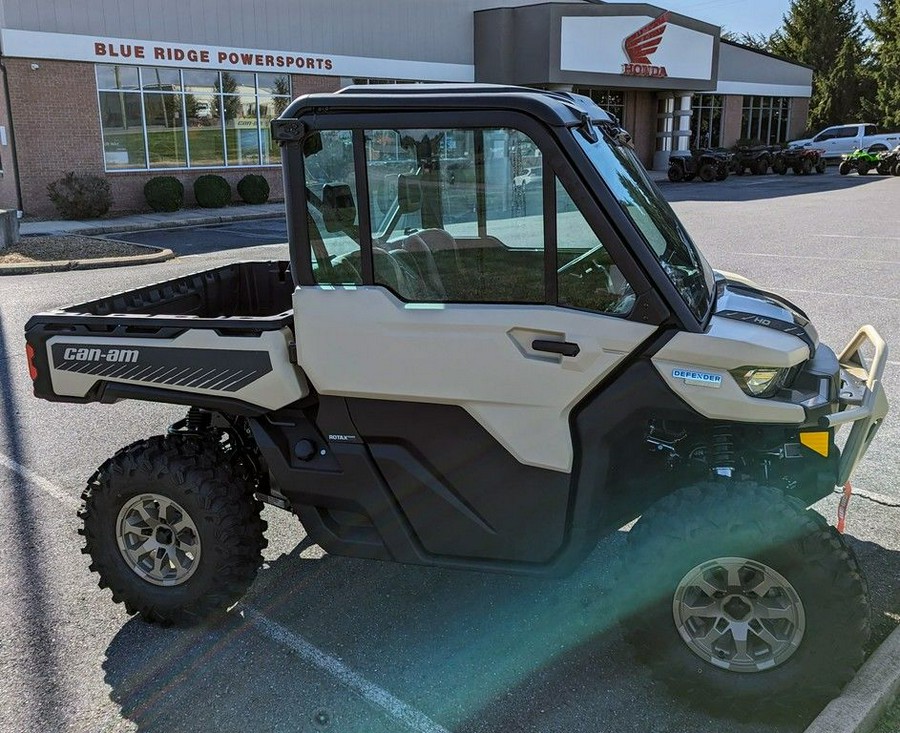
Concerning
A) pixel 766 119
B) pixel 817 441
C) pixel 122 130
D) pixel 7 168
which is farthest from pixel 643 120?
pixel 817 441

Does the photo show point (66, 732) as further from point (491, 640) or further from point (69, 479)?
point (69, 479)

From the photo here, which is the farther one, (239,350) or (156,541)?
(156,541)

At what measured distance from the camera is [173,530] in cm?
369

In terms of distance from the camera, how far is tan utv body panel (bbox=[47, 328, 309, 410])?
340 cm

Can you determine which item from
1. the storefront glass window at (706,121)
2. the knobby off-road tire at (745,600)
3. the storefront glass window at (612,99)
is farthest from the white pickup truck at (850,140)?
the knobby off-road tire at (745,600)

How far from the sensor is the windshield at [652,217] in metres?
3.06

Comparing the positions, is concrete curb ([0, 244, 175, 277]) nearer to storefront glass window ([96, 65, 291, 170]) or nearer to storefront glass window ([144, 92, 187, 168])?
storefront glass window ([96, 65, 291, 170])

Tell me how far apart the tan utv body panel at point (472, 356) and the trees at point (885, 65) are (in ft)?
189

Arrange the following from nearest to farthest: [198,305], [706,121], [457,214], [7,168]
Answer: [457,214]
[198,305]
[7,168]
[706,121]

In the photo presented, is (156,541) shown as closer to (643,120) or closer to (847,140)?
(643,120)

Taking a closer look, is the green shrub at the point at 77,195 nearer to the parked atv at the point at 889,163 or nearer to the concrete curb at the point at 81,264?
the concrete curb at the point at 81,264

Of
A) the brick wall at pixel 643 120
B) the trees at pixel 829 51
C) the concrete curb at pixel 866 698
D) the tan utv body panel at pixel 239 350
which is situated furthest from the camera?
the trees at pixel 829 51

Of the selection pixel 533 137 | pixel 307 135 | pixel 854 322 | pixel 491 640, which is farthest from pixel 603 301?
pixel 854 322

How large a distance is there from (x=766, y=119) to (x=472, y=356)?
170 ft
